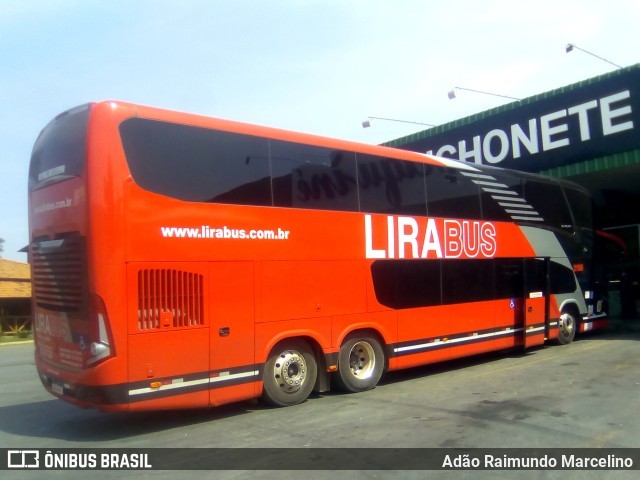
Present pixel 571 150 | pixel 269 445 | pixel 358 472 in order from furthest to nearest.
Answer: pixel 571 150 → pixel 269 445 → pixel 358 472

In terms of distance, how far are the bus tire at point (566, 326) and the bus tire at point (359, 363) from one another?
6.47 metres

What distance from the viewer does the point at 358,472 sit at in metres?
5.23

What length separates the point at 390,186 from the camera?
383 inches

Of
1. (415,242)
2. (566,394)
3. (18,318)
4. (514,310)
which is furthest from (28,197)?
(18,318)

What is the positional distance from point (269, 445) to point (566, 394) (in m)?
4.66

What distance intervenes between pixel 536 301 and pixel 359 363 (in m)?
5.55

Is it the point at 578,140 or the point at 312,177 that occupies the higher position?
the point at 578,140

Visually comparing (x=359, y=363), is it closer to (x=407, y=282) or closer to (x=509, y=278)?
(x=407, y=282)

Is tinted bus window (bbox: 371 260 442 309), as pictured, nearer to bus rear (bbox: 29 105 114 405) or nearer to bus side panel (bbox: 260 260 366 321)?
bus side panel (bbox: 260 260 366 321)

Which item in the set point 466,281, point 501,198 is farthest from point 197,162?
point 501,198

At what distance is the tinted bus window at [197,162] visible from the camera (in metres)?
6.85

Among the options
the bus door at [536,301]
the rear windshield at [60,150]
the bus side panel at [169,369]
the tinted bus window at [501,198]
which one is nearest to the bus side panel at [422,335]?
the tinted bus window at [501,198]

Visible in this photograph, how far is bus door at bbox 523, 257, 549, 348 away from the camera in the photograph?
40.8 ft

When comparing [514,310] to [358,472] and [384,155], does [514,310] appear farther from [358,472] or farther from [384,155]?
[358,472]
